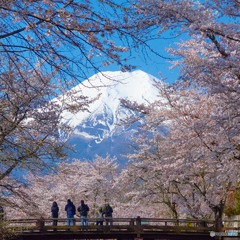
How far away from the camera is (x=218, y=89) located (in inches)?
277

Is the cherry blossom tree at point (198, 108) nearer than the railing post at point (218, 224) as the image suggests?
Yes

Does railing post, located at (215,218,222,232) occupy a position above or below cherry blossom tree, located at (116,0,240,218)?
below

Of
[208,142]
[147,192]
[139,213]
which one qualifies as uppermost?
[208,142]

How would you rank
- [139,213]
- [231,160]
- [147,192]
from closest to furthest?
[231,160]
[147,192]
[139,213]

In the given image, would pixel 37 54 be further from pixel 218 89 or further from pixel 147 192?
pixel 147 192

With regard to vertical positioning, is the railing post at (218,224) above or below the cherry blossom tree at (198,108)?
below

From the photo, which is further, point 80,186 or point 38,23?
point 80,186

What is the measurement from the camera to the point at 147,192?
1481cm

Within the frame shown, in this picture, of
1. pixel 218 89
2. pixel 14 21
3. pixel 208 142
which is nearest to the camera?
pixel 14 21

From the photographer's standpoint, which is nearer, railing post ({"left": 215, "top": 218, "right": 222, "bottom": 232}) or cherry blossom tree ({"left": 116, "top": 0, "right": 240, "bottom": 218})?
cherry blossom tree ({"left": 116, "top": 0, "right": 240, "bottom": 218})

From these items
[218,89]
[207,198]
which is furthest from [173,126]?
[218,89]

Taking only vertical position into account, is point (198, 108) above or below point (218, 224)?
above

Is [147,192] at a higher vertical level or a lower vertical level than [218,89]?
lower

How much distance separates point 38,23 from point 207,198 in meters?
10.3
